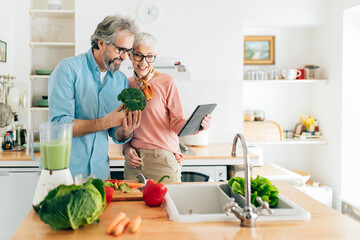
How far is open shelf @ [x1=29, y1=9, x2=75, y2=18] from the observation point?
11.7 ft

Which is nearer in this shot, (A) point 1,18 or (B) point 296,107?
(A) point 1,18

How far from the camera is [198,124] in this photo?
2.21 meters

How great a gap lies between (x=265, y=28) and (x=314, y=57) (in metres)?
0.64

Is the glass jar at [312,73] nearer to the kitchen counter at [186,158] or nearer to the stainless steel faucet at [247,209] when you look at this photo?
the kitchen counter at [186,158]

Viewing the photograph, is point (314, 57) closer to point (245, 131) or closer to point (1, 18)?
point (245, 131)

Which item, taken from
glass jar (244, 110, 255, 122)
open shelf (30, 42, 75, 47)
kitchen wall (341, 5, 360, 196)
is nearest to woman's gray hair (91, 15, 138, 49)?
open shelf (30, 42, 75, 47)

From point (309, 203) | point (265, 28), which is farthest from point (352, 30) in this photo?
point (309, 203)

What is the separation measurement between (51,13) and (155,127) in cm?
204

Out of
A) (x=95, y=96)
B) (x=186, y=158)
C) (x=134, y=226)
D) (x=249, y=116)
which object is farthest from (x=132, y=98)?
(x=249, y=116)

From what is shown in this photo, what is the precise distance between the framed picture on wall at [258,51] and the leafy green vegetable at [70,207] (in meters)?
3.27

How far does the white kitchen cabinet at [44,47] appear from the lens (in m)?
3.69

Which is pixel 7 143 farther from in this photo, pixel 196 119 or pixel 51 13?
pixel 196 119

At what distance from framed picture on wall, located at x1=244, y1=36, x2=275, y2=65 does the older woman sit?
2151 mm

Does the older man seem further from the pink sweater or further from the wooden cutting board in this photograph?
the wooden cutting board
